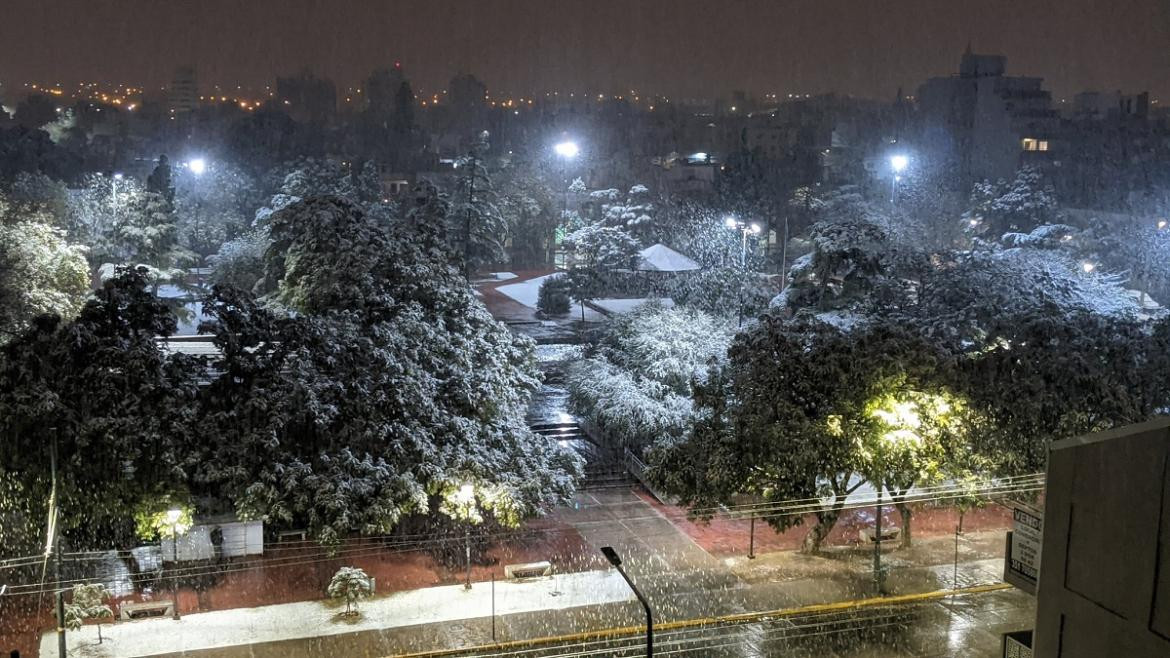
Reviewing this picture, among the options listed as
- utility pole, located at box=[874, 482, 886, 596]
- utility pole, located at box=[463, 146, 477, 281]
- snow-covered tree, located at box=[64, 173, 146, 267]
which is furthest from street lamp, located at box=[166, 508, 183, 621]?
snow-covered tree, located at box=[64, 173, 146, 267]

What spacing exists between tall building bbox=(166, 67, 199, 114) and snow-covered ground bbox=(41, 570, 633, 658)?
13792 centimetres

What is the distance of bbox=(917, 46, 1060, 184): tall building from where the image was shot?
6362 cm

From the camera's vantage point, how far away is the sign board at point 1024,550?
8.22 m

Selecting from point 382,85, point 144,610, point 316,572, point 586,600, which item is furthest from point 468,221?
point 382,85

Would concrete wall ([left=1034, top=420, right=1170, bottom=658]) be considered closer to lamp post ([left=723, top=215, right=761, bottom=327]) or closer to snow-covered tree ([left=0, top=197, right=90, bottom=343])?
lamp post ([left=723, top=215, right=761, bottom=327])

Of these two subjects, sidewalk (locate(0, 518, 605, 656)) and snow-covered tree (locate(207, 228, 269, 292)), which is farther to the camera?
snow-covered tree (locate(207, 228, 269, 292))

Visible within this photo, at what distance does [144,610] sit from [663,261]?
74.9 feet

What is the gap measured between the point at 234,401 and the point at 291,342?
4.38 feet

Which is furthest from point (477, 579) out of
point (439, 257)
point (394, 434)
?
point (439, 257)

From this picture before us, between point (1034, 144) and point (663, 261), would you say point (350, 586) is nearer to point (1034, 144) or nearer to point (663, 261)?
point (663, 261)

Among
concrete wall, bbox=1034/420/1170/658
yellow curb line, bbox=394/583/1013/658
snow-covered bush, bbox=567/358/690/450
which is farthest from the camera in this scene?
snow-covered bush, bbox=567/358/690/450

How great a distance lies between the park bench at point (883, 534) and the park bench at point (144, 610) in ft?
40.0

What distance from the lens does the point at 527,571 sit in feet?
59.5

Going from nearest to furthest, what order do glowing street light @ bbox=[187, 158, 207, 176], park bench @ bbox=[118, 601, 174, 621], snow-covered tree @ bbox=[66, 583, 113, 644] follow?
snow-covered tree @ bbox=[66, 583, 113, 644] < park bench @ bbox=[118, 601, 174, 621] < glowing street light @ bbox=[187, 158, 207, 176]
